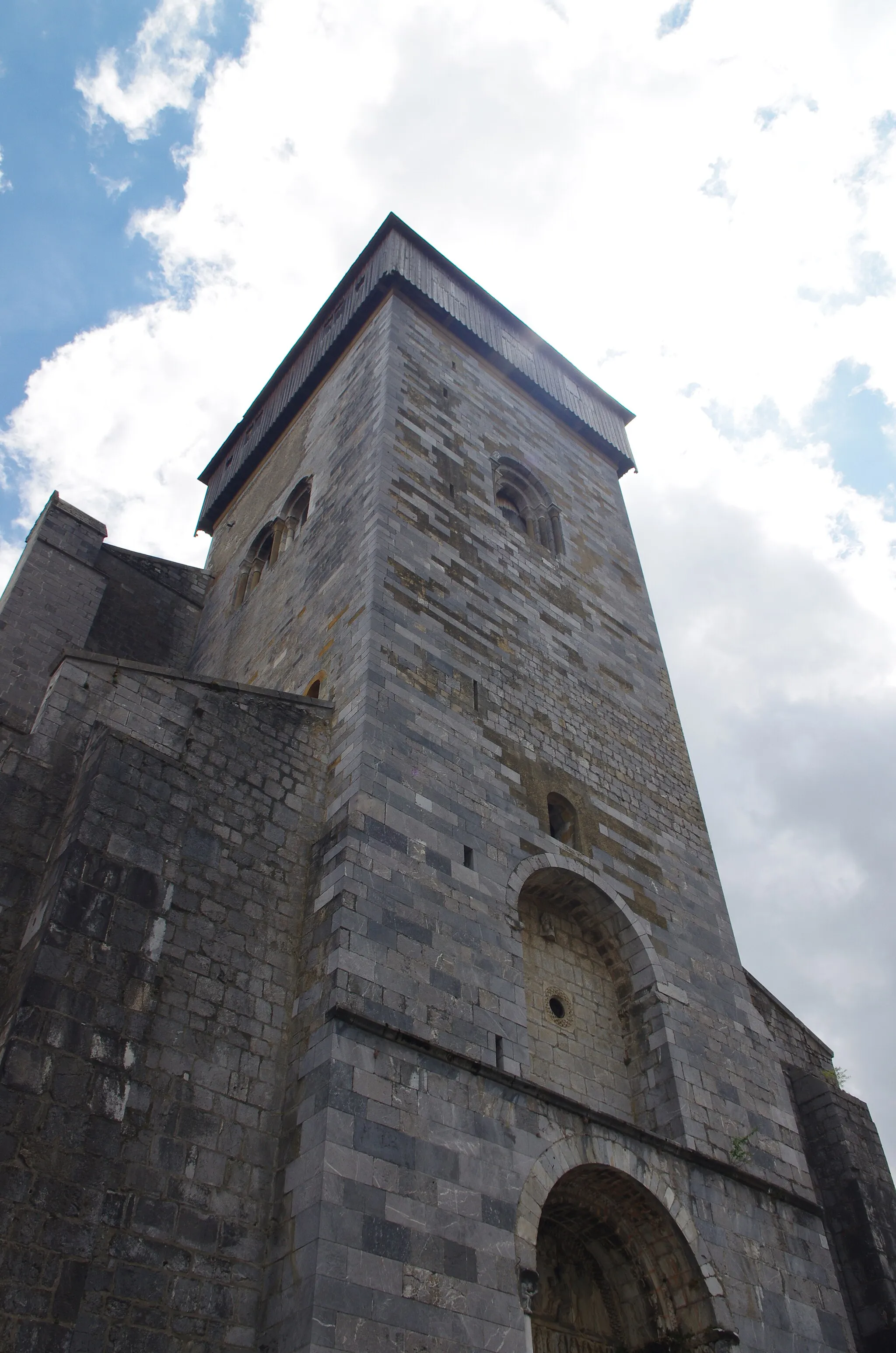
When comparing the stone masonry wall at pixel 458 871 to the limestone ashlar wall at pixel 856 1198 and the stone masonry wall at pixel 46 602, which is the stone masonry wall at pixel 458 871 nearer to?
the limestone ashlar wall at pixel 856 1198

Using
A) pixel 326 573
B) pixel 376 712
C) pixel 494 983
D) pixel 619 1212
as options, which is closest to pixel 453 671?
pixel 376 712

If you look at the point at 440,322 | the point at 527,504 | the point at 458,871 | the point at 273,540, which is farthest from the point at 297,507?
the point at 458,871

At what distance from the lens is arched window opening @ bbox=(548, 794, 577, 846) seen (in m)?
10.3

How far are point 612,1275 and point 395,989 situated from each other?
334cm

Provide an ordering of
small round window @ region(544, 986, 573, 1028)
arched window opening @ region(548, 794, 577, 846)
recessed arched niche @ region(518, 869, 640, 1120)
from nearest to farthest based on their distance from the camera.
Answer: recessed arched niche @ region(518, 869, 640, 1120), small round window @ region(544, 986, 573, 1028), arched window opening @ region(548, 794, 577, 846)

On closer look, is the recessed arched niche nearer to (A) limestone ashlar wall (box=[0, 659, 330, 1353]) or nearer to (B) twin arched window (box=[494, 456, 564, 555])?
(A) limestone ashlar wall (box=[0, 659, 330, 1353])

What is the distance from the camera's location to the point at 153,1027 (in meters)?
6.74

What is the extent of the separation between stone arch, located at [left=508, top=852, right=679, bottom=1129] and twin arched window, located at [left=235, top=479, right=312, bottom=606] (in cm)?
651

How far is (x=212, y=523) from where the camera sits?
18.8 metres

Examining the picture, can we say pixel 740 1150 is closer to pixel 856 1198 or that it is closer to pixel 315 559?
pixel 856 1198

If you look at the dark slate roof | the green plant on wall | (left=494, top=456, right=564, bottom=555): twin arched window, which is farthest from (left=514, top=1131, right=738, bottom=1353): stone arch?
the dark slate roof

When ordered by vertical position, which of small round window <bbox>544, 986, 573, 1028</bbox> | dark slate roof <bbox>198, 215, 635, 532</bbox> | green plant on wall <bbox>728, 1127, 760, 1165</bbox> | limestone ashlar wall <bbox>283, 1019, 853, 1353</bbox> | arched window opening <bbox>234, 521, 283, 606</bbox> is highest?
dark slate roof <bbox>198, 215, 635, 532</bbox>

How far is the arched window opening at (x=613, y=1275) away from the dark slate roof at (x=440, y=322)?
11903mm

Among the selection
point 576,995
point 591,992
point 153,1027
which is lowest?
point 153,1027
